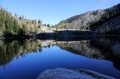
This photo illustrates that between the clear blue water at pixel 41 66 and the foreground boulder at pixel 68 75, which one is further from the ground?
the foreground boulder at pixel 68 75

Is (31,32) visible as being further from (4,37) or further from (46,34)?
(4,37)

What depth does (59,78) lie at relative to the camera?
9219 mm

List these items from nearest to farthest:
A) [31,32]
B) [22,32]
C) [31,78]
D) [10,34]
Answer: [31,78]
[10,34]
[22,32]
[31,32]

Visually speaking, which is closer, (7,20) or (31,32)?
(7,20)

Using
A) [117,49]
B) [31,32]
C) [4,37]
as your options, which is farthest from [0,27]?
[117,49]

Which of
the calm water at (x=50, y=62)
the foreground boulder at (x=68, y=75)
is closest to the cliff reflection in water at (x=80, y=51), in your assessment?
the calm water at (x=50, y=62)

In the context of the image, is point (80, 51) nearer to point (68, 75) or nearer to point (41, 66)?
point (41, 66)

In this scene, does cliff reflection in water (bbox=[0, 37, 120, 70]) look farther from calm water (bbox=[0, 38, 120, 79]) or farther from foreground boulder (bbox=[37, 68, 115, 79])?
foreground boulder (bbox=[37, 68, 115, 79])

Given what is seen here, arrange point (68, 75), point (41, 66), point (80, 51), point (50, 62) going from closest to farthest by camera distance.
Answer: point (68, 75), point (41, 66), point (50, 62), point (80, 51)

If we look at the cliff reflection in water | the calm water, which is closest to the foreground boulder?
the calm water

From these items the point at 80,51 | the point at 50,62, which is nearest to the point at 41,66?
the point at 50,62

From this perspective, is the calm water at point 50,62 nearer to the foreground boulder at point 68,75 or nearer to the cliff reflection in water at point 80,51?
the cliff reflection in water at point 80,51

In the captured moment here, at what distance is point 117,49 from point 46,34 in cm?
16316

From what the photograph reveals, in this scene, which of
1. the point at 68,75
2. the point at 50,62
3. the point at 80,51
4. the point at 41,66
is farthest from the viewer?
the point at 80,51
